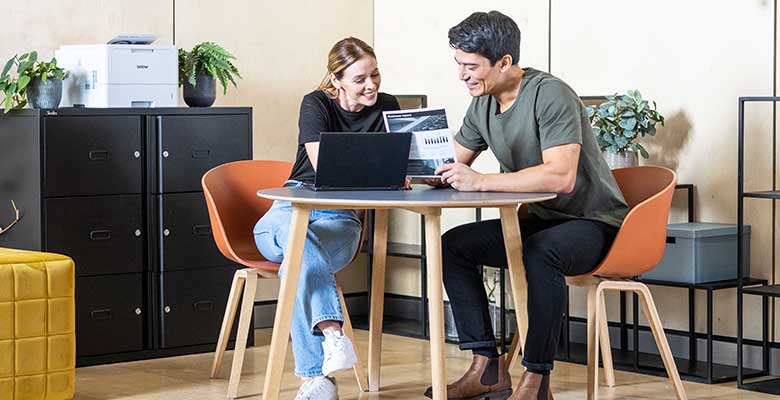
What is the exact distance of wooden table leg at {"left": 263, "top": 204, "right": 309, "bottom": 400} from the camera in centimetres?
367

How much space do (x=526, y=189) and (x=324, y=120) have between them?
788 mm

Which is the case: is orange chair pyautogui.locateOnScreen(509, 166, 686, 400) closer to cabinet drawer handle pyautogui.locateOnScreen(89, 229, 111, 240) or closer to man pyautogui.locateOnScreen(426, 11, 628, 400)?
man pyautogui.locateOnScreen(426, 11, 628, 400)

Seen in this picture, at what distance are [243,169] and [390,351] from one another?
1.07 m

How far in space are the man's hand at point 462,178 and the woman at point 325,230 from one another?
48cm

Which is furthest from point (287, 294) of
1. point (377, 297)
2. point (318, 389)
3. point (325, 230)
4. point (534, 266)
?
point (534, 266)

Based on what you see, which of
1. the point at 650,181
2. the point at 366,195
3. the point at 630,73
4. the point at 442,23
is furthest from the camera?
the point at 442,23

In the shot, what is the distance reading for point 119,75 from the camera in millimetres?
4738

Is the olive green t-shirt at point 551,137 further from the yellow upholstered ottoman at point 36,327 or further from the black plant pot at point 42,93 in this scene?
the black plant pot at point 42,93

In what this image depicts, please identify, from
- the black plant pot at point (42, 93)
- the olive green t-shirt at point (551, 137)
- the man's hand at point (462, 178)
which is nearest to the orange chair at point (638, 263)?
the olive green t-shirt at point (551, 137)

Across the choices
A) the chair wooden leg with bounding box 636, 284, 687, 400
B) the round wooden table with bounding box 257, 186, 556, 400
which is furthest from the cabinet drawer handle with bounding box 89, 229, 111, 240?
the chair wooden leg with bounding box 636, 284, 687, 400

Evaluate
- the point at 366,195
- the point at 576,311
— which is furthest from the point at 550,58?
the point at 366,195

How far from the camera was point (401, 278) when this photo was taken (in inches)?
237

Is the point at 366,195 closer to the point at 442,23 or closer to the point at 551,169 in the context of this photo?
the point at 551,169

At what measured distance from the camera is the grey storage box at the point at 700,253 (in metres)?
4.45
